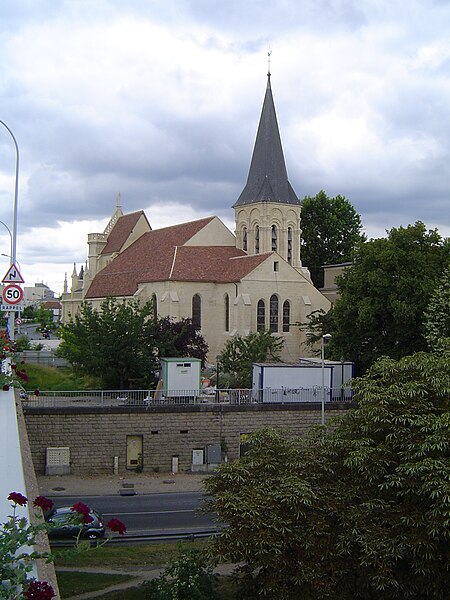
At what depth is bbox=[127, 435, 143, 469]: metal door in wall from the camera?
34.9m

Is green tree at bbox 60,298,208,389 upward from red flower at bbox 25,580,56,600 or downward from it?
upward

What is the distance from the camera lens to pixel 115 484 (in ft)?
106

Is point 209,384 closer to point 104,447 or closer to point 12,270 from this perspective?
point 104,447

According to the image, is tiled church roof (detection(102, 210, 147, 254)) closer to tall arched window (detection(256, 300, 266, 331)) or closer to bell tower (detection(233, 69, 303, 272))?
bell tower (detection(233, 69, 303, 272))

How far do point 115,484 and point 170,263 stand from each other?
34577 millimetres

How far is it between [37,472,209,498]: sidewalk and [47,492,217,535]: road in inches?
28.7

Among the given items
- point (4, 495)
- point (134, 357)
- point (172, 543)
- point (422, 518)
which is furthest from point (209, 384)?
point (4, 495)

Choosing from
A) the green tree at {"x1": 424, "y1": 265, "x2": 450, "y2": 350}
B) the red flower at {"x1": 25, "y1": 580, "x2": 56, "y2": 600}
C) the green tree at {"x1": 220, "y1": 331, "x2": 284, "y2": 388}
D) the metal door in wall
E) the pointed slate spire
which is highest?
the pointed slate spire

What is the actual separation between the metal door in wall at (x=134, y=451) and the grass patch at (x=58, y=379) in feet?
33.2

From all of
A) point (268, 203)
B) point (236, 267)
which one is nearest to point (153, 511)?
point (236, 267)

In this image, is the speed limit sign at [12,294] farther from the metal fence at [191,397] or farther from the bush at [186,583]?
the bush at [186,583]

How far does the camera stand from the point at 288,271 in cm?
6334

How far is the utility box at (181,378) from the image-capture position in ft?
120

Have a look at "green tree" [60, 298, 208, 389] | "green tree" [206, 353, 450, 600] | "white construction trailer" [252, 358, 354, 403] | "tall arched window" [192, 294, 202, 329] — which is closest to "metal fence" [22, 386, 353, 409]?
"white construction trailer" [252, 358, 354, 403]
